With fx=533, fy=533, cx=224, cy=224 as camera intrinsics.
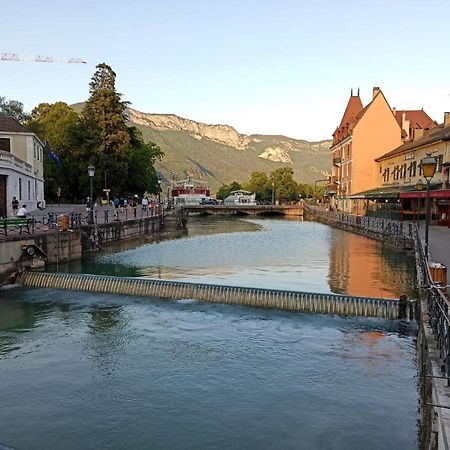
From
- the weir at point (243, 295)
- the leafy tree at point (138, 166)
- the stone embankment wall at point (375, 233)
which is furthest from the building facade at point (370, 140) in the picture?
the weir at point (243, 295)

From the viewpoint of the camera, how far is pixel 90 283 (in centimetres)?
2305

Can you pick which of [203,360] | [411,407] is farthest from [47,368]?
[411,407]

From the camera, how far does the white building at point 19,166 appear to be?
1559 inches

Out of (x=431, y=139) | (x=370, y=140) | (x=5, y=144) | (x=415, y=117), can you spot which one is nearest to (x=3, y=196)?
→ (x=5, y=144)

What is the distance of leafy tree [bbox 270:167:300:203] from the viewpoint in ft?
466

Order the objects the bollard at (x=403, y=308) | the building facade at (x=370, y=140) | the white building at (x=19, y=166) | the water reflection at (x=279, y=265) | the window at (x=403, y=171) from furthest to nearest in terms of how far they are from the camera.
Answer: the building facade at (x=370, y=140) < the window at (x=403, y=171) < the white building at (x=19, y=166) < the water reflection at (x=279, y=265) < the bollard at (x=403, y=308)

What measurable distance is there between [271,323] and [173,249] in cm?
2550

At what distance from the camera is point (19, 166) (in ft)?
142

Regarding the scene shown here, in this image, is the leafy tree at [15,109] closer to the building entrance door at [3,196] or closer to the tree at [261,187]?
the building entrance door at [3,196]

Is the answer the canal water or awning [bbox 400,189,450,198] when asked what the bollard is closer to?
the canal water

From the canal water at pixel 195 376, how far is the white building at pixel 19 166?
18252 mm

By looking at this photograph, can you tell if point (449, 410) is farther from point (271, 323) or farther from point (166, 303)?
point (166, 303)

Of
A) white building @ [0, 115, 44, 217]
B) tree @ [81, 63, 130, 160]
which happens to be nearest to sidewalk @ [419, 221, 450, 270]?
white building @ [0, 115, 44, 217]

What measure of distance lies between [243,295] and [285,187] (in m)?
124
